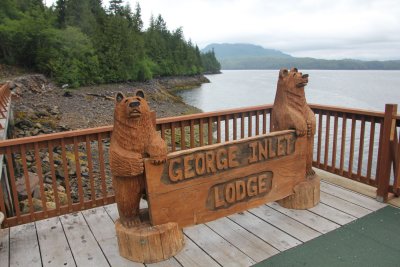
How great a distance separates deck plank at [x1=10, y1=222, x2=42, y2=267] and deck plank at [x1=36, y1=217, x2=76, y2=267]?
1.8 inches

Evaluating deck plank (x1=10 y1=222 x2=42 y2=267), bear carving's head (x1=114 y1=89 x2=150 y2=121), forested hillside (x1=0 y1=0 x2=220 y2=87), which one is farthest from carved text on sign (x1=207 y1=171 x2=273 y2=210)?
forested hillside (x1=0 y1=0 x2=220 y2=87)

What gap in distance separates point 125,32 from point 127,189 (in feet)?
135

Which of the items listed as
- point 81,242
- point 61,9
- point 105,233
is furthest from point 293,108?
Answer: point 61,9

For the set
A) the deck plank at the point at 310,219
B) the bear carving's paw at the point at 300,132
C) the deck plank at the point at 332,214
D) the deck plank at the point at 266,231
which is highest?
the bear carving's paw at the point at 300,132

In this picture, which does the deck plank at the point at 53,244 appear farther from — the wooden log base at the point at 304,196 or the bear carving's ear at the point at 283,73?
the bear carving's ear at the point at 283,73

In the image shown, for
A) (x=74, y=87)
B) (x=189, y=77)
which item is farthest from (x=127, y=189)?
(x=189, y=77)

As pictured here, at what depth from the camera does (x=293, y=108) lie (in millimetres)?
3432

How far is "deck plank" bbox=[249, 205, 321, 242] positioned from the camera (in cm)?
298

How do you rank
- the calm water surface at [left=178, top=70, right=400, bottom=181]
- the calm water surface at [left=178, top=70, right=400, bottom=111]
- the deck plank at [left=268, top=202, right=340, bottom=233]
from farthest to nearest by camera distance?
the calm water surface at [left=178, top=70, right=400, bottom=111] → the calm water surface at [left=178, top=70, right=400, bottom=181] → the deck plank at [left=268, top=202, right=340, bottom=233]

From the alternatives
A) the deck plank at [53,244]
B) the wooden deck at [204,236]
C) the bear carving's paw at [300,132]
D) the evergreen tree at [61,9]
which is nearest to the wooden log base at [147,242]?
the wooden deck at [204,236]

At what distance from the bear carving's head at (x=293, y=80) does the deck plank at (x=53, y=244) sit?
256cm

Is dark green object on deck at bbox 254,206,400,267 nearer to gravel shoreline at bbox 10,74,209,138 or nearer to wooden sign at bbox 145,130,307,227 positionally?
wooden sign at bbox 145,130,307,227

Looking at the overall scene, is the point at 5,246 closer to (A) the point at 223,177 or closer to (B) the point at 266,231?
(A) the point at 223,177

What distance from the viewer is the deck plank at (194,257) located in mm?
2614
